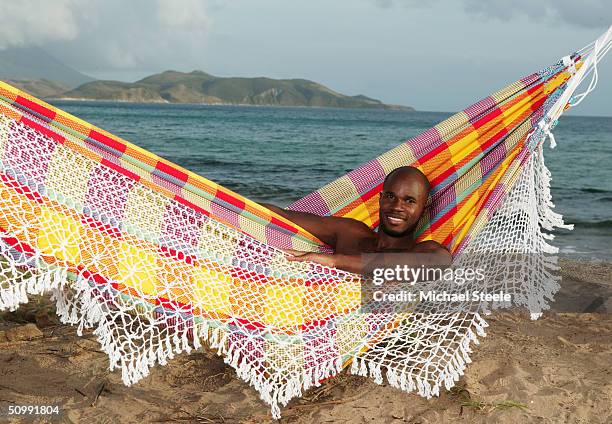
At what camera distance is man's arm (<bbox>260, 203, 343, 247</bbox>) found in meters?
2.44

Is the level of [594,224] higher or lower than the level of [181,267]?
higher

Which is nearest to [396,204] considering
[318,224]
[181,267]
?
[318,224]

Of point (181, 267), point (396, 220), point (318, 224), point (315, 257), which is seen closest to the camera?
point (181, 267)

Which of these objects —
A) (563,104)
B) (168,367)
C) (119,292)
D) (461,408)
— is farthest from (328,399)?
(563,104)

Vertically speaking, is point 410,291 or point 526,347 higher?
point 410,291

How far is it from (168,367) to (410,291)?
1.01 meters

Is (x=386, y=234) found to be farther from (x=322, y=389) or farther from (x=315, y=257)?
(x=322, y=389)

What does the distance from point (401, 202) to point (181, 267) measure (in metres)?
0.90

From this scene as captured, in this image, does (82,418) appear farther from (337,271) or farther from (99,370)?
(337,271)

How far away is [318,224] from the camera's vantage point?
2.48 m

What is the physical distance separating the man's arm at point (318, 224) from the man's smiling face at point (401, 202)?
8.9 inches

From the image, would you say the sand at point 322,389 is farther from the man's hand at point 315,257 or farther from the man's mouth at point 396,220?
the man's mouth at point 396,220

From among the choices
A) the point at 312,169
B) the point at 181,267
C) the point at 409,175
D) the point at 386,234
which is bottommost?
the point at 181,267

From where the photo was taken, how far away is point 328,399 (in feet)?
6.77
